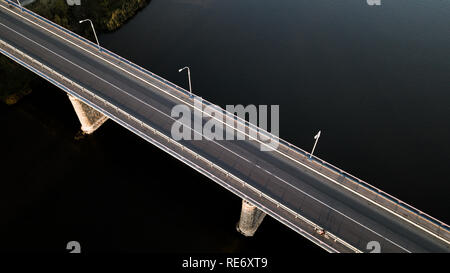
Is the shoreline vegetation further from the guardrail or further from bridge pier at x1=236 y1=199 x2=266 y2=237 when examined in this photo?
bridge pier at x1=236 y1=199 x2=266 y2=237

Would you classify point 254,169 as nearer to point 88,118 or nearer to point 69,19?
point 88,118

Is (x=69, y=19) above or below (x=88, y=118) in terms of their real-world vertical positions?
above

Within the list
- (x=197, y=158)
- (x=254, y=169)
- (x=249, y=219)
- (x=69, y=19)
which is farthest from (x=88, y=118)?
(x=69, y=19)

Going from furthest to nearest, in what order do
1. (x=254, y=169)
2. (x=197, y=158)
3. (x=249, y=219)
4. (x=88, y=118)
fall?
(x=88, y=118)
(x=249, y=219)
(x=197, y=158)
(x=254, y=169)

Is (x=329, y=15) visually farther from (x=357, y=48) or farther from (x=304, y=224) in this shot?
(x=304, y=224)

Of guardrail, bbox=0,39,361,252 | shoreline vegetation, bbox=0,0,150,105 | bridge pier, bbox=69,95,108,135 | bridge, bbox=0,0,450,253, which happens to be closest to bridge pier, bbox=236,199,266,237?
bridge, bbox=0,0,450,253

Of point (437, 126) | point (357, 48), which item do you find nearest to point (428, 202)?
point (437, 126)

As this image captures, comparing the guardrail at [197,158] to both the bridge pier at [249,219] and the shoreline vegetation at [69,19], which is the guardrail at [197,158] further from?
the shoreline vegetation at [69,19]
